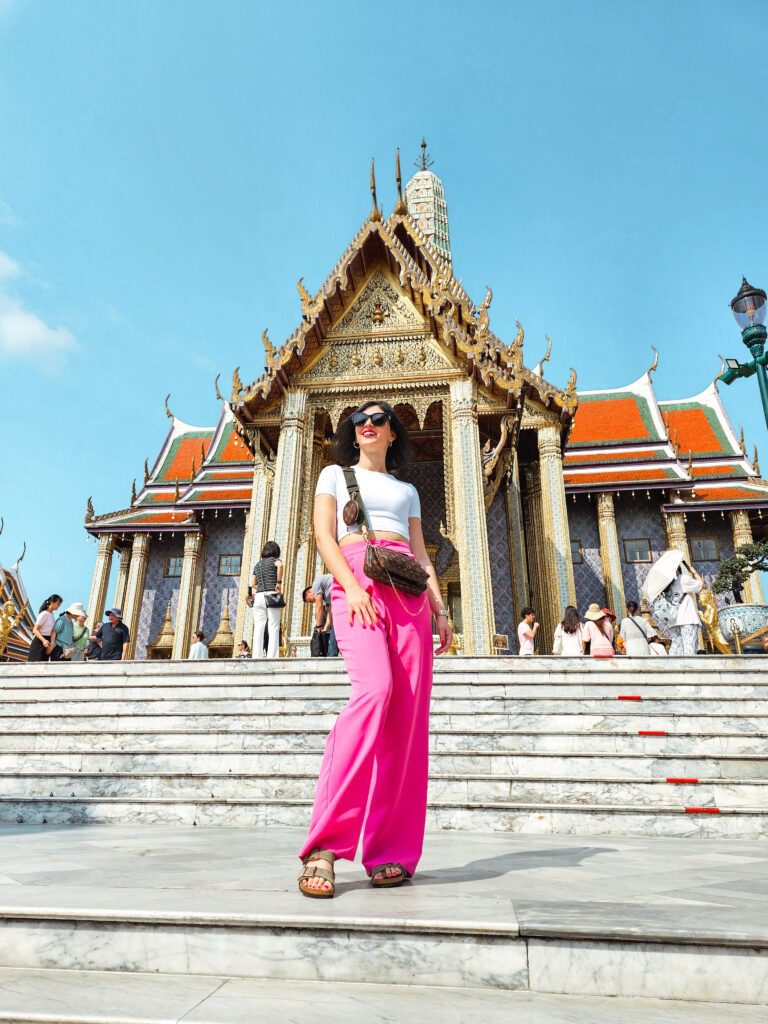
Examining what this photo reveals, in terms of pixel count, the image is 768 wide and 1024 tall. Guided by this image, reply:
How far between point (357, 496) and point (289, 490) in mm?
8934

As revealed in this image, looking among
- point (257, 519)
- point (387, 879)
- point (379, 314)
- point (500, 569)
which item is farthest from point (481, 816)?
point (500, 569)

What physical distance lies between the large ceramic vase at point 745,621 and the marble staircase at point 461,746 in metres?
3.25

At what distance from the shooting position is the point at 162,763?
461 cm

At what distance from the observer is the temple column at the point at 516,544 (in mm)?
13688

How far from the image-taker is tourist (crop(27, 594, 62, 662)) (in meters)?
8.46

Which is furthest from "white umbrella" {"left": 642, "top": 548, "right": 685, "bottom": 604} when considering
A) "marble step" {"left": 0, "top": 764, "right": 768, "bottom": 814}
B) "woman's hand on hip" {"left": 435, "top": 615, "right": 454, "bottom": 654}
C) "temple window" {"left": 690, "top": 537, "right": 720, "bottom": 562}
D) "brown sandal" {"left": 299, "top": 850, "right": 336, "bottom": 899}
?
"temple window" {"left": 690, "top": 537, "right": 720, "bottom": 562}

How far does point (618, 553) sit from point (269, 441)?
30.3ft

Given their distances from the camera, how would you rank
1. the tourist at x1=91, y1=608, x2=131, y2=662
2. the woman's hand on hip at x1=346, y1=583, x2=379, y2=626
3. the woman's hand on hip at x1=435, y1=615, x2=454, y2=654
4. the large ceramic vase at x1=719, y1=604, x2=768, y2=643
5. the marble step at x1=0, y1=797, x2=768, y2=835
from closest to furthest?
1. the woman's hand on hip at x1=346, y1=583, x2=379, y2=626
2. the woman's hand on hip at x1=435, y1=615, x2=454, y2=654
3. the marble step at x1=0, y1=797, x2=768, y2=835
4. the large ceramic vase at x1=719, y1=604, x2=768, y2=643
5. the tourist at x1=91, y1=608, x2=131, y2=662

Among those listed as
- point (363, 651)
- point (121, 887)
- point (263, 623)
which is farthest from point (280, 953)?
point (263, 623)

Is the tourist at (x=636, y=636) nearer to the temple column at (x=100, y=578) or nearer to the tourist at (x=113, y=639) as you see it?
the tourist at (x=113, y=639)

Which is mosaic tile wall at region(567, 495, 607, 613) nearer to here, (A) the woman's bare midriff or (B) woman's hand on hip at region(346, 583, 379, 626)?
(A) the woman's bare midriff

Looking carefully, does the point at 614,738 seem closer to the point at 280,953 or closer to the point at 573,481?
the point at 280,953

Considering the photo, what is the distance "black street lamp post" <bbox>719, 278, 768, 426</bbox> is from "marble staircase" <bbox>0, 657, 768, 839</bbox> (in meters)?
2.52

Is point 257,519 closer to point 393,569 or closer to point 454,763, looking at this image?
point 454,763
